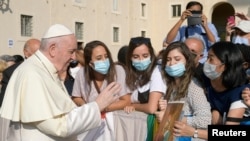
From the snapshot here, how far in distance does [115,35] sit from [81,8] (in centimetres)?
486

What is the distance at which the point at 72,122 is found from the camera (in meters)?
3.09

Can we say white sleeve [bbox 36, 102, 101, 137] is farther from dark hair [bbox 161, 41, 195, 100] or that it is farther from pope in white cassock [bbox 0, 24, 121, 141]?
dark hair [bbox 161, 41, 195, 100]

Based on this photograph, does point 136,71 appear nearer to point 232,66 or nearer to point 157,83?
point 157,83

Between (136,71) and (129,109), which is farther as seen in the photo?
(136,71)

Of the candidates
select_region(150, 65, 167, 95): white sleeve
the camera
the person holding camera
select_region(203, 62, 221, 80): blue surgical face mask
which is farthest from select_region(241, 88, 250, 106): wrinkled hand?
the camera

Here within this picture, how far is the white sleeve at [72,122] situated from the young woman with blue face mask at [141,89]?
45.0 inches

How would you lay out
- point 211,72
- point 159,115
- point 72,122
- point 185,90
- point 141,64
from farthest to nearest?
Result: point 141,64, point 159,115, point 185,90, point 211,72, point 72,122

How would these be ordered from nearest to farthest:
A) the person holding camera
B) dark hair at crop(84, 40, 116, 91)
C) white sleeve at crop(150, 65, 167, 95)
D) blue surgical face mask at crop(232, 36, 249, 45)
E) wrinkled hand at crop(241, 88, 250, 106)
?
wrinkled hand at crop(241, 88, 250, 106) < white sleeve at crop(150, 65, 167, 95) < dark hair at crop(84, 40, 116, 91) < blue surgical face mask at crop(232, 36, 249, 45) < the person holding camera

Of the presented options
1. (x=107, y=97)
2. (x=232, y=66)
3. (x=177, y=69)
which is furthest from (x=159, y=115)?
(x=232, y=66)

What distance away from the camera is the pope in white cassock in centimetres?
309

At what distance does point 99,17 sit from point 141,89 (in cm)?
2400

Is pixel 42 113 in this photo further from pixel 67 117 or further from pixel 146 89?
pixel 146 89

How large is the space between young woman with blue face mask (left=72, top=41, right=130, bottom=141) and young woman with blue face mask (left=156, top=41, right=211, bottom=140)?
2.81ft

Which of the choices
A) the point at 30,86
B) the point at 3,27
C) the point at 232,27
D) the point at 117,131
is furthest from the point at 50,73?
the point at 3,27
